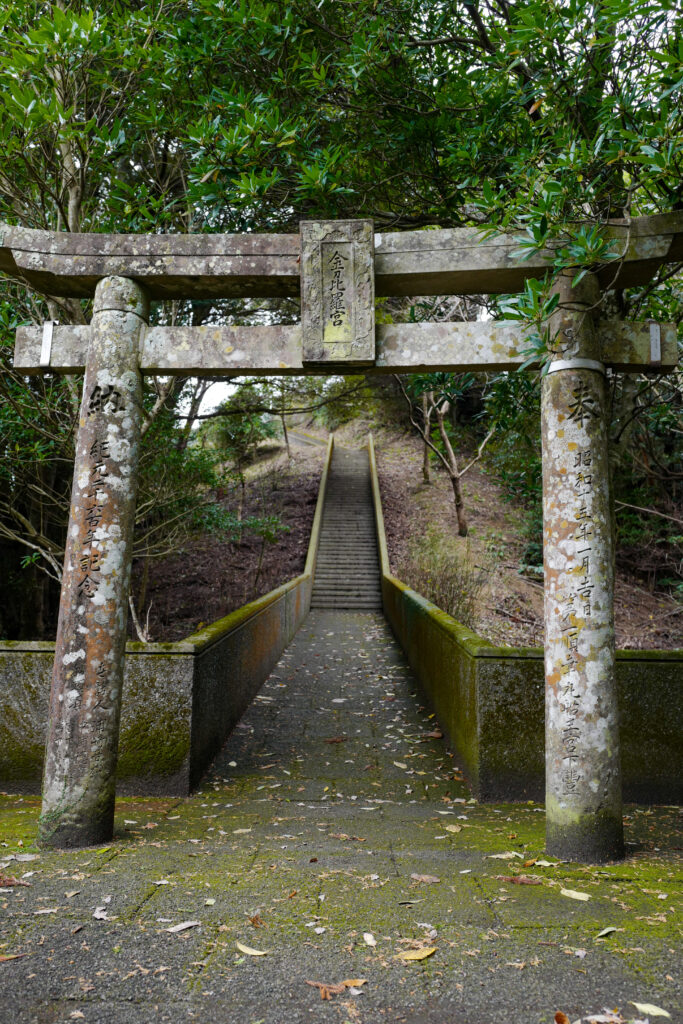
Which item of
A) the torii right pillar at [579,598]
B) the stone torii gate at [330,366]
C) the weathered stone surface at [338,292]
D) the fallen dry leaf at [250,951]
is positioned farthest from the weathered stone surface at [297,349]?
the fallen dry leaf at [250,951]

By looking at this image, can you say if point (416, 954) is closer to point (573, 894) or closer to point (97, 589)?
point (573, 894)

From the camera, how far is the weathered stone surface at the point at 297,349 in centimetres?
377

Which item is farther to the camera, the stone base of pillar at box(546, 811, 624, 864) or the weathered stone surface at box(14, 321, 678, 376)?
the weathered stone surface at box(14, 321, 678, 376)

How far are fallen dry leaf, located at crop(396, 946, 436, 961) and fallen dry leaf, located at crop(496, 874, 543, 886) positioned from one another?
78 cm

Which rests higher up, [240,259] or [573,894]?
[240,259]

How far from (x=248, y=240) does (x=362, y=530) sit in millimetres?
13322

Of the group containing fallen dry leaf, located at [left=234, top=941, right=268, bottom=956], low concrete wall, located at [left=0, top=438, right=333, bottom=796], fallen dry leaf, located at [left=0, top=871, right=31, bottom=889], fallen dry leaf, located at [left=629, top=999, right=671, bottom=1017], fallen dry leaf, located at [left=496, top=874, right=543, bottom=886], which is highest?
low concrete wall, located at [left=0, top=438, right=333, bottom=796]

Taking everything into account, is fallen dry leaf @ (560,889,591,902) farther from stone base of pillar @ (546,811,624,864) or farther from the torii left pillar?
the torii left pillar

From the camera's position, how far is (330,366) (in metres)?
3.91

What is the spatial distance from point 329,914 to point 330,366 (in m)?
2.86

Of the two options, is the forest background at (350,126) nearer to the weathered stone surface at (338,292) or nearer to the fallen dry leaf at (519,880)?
the weathered stone surface at (338,292)

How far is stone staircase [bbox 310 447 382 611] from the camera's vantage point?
13836 millimetres

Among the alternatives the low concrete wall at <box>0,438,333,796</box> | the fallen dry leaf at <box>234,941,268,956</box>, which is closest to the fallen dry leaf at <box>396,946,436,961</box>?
the fallen dry leaf at <box>234,941,268,956</box>

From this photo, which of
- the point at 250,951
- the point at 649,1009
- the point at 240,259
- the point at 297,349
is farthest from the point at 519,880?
the point at 240,259
